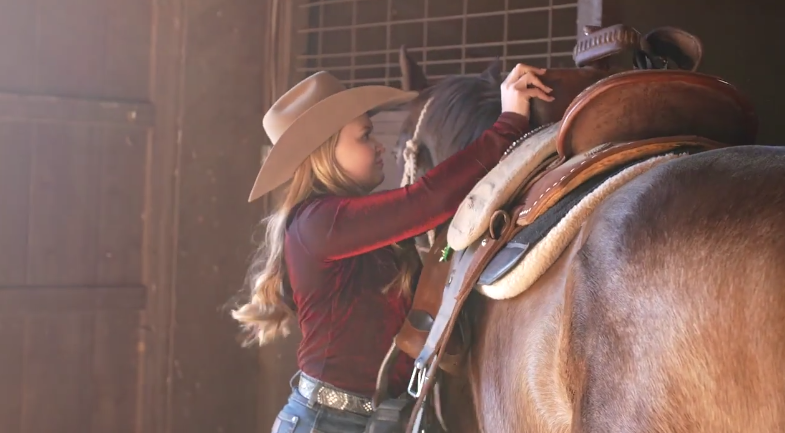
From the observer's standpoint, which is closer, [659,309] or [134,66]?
[659,309]

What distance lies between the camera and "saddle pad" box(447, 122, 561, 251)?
3.46 ft

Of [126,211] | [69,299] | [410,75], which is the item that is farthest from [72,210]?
[410,75]

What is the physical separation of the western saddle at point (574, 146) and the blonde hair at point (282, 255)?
16cm

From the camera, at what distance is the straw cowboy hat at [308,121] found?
1.37 metres

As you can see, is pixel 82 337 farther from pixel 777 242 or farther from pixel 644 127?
pixel 777 242

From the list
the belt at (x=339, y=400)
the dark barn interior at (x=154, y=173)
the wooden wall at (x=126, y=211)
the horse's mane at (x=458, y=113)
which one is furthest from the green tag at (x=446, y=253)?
the wooden wall at (x=126, y=211)

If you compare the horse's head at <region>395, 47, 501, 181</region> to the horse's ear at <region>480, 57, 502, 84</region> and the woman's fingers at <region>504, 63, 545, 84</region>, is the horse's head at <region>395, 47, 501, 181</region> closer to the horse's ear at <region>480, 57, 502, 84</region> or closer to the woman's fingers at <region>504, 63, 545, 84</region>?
the horse's ear at <region>480, 57, 502, 84</region>

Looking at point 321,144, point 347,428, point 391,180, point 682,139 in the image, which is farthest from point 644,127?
point 391,180

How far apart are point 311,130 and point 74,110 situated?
156 centimetres

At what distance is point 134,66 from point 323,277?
67.3 inches

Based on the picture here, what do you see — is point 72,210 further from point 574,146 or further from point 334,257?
point 574,146

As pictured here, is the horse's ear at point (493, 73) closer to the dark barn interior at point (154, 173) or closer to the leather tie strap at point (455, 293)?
the leather tie strap at point (455, 293)

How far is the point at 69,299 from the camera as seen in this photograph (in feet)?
8.32

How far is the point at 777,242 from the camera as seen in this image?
23.4 inches
